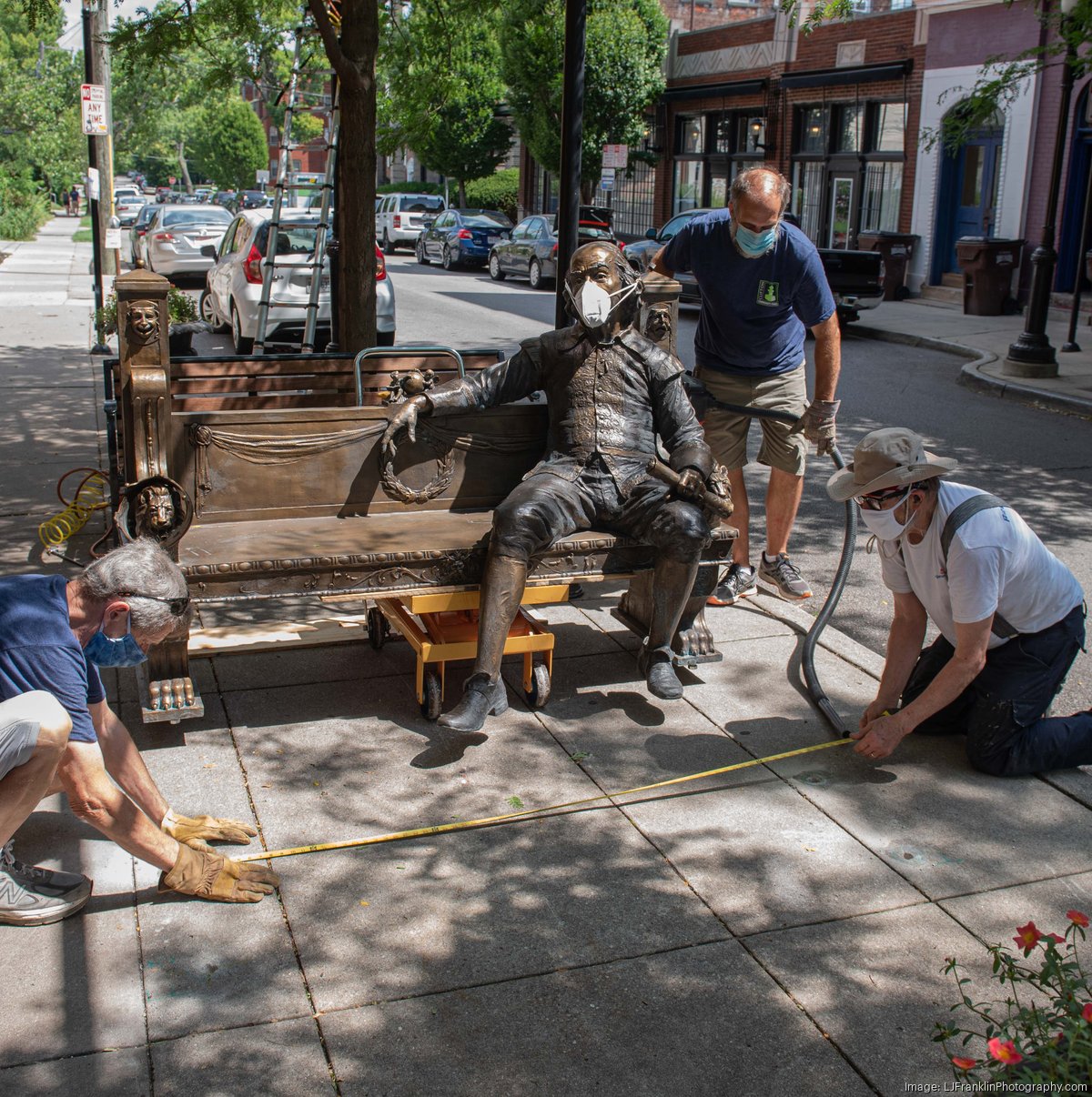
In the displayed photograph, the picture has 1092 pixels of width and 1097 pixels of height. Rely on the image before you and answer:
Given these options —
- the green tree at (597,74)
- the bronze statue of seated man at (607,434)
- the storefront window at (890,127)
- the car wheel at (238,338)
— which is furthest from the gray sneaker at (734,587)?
the green tree at (597,74)

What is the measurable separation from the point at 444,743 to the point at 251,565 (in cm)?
101

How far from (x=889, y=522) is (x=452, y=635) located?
6.27 ft

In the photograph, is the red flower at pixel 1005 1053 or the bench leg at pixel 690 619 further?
the bench leg at pixel 690 619

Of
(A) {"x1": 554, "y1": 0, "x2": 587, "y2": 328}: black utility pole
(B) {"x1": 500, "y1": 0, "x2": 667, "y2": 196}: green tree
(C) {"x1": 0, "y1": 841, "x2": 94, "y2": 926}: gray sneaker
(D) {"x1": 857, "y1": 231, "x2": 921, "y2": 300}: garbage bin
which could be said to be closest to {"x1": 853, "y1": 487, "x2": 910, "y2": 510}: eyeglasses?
(C) {"x1": 0, "y1": 841, "x2": 94, "y2": 926}: gray sneaker

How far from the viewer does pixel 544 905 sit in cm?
388

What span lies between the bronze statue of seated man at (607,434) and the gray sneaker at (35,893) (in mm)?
1915

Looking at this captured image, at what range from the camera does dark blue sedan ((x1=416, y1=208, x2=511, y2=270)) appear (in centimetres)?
3050

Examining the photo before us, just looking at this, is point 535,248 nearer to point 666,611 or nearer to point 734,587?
point 734,587

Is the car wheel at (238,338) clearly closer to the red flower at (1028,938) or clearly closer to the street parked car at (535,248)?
the street parked car at (535,248)

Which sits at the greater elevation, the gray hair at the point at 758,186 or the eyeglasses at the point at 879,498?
the gray hair at the point at 758,186

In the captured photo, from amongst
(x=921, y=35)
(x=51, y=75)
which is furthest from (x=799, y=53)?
(x=51, y=75)

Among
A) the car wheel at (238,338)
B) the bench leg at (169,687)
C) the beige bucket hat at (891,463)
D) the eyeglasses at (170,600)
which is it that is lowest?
the bench leg at (169,687)

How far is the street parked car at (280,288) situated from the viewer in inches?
587

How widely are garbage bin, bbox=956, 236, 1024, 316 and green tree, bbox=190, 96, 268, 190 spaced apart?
5421cm
